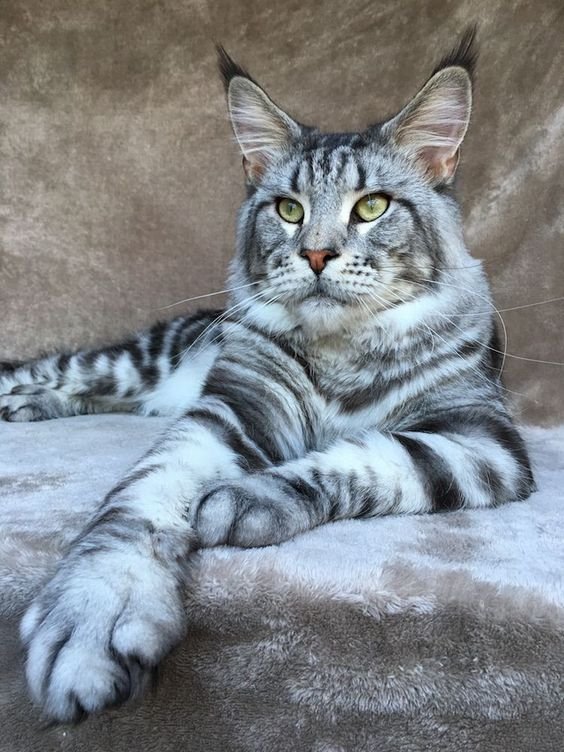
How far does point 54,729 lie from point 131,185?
1.97 meters

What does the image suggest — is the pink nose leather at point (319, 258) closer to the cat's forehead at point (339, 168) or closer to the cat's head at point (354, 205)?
the cat's head at point (354, 205)

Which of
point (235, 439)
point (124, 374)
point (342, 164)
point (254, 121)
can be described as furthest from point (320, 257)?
point (124, 374)

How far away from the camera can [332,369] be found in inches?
63.2

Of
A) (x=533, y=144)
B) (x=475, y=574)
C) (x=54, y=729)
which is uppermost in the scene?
(x=533, y=144)

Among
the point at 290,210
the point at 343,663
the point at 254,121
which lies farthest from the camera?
the point at 254,121

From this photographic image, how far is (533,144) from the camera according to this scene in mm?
2270

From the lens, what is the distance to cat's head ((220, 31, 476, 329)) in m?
1.45

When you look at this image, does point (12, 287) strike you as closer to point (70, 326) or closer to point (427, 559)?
point (70, 326)

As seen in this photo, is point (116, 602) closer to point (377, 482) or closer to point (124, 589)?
point (124, 589)

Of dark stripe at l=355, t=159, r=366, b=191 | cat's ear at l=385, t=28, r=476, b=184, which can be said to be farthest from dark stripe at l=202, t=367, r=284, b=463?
cat's ear at l=385, t=28, r=476, b=184

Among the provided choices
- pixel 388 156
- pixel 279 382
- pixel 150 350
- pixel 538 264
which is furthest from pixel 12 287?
pixel 538 264

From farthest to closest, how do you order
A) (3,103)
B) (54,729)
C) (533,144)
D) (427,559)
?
(3,103), (533,144), (427,559), (54,729)

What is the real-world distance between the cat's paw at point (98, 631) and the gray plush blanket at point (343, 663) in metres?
0.08

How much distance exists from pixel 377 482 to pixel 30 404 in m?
1.45
